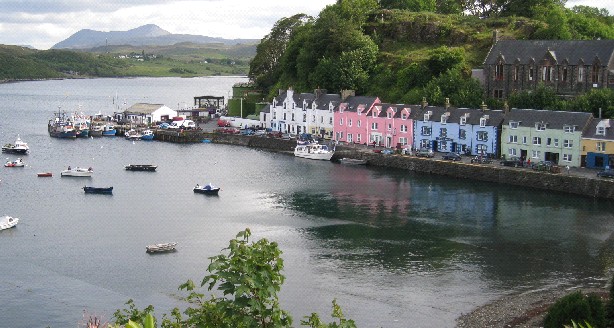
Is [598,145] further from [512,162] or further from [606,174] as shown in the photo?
[512,162]

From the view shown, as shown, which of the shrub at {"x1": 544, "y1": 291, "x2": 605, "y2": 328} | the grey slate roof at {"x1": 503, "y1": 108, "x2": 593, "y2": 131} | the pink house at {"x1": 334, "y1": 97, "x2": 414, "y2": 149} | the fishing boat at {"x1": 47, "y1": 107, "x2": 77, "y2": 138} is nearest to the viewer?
the shrub at {"x1": 544, "y1": 291, "x2": 605, "y2": 328}

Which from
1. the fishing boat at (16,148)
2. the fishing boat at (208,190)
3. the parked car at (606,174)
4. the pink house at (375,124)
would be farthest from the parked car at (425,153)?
the fishing boat at (16,148)

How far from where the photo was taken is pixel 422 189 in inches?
2045

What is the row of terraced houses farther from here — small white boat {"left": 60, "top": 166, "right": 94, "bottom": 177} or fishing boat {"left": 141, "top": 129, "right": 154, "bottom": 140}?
small white boat {"left": 60, "top": 166, "right": 94, "bottom": 177}

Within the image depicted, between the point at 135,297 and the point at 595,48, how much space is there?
44.7 meters

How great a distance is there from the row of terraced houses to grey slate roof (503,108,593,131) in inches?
2.5

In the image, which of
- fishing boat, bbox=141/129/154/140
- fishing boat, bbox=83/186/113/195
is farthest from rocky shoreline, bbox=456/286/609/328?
fishing boat, bbox=141/129/154/140

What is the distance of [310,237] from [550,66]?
33.3 meters

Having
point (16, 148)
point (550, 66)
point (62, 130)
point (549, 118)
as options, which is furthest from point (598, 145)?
point (62, 130)

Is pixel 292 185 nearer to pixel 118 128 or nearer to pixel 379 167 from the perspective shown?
pixel 379 167

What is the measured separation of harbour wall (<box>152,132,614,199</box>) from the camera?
4850 centimetres

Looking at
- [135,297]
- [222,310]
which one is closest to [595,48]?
[135,297]

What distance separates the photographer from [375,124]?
67.6 metres

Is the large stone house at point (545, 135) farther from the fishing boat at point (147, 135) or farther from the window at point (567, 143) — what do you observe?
the fishing boat at point (147, 135)
